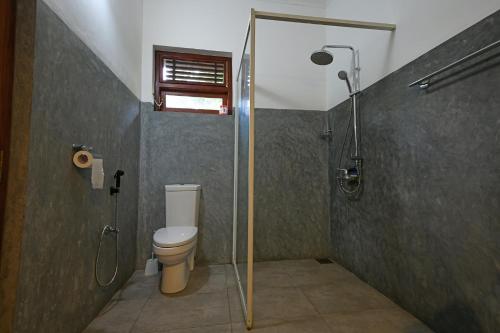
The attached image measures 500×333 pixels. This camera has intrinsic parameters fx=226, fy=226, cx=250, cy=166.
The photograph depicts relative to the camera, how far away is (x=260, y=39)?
8.44ft

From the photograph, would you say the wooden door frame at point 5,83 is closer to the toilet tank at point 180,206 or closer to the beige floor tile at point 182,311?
the beige floor tile at point 182,311

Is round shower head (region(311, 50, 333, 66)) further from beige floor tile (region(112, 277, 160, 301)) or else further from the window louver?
beige floor tile (region(112, 277, 160, 301))

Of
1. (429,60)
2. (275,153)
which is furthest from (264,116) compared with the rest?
(429,60)

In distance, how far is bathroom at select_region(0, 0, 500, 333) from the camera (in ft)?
3.42

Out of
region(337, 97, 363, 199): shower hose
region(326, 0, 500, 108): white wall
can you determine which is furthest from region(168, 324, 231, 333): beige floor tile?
region(326, 0, 500, 108): white wall

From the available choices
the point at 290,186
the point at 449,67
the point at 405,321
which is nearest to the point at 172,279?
the point at 290,186

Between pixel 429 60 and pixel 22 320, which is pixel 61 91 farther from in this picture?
pixel 429 60

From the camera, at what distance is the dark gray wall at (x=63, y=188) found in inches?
37.8

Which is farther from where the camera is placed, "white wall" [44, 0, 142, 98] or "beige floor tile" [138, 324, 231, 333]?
"beige floor tile" [138, 324, 231, 333]

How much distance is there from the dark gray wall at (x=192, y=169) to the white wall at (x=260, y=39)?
15.8 inches

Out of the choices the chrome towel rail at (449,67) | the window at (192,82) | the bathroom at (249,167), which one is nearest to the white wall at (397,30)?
the bathroom at (249,167)

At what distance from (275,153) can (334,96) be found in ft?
2.92

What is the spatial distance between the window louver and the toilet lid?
1601 millimetres

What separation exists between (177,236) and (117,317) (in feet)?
1.99
